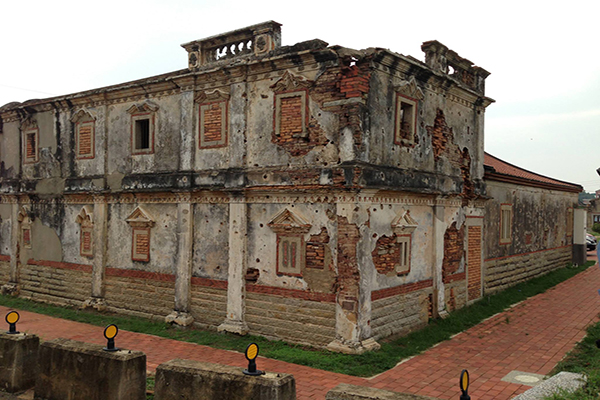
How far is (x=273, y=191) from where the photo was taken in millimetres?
11414

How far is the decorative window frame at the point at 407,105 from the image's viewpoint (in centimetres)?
1148

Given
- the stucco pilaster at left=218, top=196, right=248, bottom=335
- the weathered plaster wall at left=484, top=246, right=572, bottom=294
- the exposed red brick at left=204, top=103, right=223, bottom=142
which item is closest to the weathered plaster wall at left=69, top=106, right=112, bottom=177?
the exposed red brick at left=204, top=103, right=223, bottom=142

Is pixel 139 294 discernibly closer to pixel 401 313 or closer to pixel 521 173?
pixel 401 313

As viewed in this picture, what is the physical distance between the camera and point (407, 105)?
11.9 m

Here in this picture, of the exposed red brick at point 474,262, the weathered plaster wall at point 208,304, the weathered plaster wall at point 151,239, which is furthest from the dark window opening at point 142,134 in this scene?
the exposed red brick at point 474,262

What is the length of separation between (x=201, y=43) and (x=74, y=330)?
8052 mm

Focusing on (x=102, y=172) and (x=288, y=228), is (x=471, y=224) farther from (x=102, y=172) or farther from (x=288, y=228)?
(x=102, y=172)

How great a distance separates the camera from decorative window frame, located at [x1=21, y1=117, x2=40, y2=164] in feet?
55.5

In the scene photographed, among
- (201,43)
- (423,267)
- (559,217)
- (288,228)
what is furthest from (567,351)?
(559,217)

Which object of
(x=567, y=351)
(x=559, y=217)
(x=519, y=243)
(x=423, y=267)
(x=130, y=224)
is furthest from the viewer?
(x=559, y=217)

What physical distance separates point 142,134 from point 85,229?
11.5 feet

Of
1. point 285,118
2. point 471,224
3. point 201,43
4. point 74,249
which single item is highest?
point 201,43

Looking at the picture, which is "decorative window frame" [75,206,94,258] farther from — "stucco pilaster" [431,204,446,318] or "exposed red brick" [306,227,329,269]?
"stucco pilaster" [431,204,446,318]

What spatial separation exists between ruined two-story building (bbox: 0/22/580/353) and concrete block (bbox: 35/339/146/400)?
4.37 m
